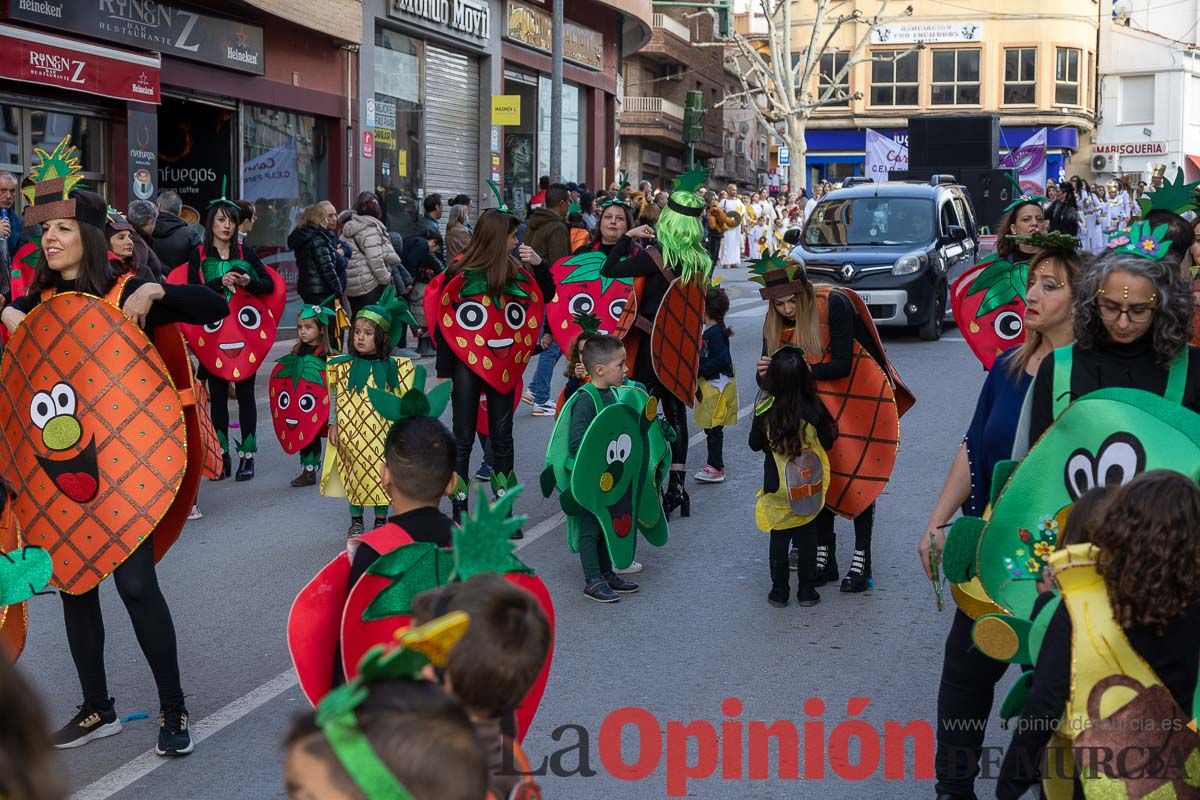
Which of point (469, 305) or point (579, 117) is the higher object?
point (579, 117)

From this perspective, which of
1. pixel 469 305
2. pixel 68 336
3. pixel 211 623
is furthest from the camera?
pixel 469 305

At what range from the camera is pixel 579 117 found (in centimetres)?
3262

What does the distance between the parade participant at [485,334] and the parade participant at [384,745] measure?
19.4ft

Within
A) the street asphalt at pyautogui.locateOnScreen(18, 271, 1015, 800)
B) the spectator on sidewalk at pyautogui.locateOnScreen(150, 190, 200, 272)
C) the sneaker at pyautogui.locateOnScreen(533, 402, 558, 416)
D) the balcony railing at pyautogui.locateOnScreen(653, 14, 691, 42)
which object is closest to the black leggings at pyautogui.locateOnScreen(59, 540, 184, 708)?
the street asphalt at pyautogui.locateOnScreen(18, 271, 1015, 800)

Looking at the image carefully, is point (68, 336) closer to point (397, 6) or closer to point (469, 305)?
point (469, 305)

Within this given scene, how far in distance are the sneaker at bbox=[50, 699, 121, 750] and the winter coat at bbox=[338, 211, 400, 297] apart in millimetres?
9672

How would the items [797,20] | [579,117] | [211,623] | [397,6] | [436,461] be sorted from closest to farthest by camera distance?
[436,461]
[211,623]
[397,6]
[579,117]
[797,20]

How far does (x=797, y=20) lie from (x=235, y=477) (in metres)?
58.0

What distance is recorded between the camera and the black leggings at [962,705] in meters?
4.25

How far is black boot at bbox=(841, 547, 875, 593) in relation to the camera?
7.18 meters

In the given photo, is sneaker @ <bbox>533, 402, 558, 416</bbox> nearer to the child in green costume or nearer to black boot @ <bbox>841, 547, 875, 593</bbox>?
the child in green costume

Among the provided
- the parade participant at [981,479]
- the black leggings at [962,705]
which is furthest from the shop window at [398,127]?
the black leggings at [962,705]

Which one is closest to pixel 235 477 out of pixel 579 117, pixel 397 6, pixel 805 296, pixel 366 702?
pixel 805 296

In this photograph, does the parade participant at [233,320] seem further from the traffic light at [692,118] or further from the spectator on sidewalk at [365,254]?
the traffic light at [692,118]
